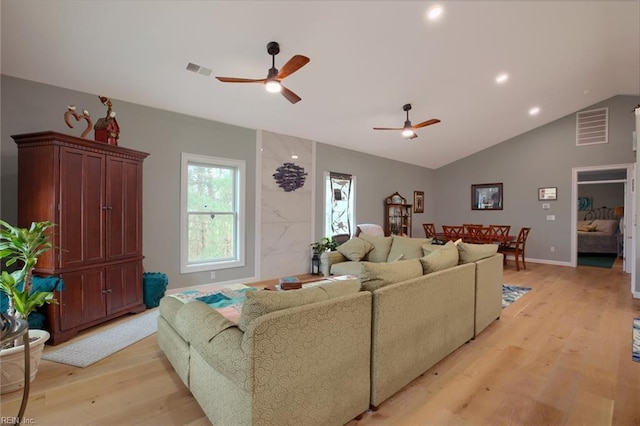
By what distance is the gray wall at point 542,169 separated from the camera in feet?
21.0

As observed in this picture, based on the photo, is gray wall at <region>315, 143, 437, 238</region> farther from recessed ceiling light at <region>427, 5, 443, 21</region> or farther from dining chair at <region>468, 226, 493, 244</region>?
recessed ceiling light at <region>427, 5, 443, 21</region>

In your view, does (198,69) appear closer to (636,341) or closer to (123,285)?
(123,285)

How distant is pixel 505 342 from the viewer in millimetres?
2949

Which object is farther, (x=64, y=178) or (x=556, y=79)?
(x=556, y=79)

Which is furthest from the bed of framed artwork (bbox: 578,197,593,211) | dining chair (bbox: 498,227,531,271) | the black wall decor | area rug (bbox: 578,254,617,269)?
the black wall decor

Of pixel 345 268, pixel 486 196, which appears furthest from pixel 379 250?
pixel 486 196

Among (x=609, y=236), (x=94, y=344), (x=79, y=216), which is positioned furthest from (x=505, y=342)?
(x=609, y=236)

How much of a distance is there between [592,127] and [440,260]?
6.76 meters

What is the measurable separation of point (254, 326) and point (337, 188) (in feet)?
16.9

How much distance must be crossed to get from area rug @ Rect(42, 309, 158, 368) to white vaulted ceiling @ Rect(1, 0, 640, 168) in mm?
2719

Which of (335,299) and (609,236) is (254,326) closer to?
(335,299)

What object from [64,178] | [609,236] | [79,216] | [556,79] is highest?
[556,79]

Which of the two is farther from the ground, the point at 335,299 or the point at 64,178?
the point at 64,178

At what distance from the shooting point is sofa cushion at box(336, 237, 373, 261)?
4.62 meters
